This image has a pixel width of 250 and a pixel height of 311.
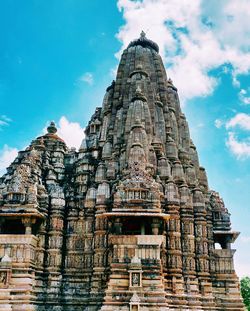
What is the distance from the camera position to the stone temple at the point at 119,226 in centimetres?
1811

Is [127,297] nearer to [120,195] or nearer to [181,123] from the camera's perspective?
[120,195]

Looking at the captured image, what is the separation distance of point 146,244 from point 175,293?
9.94 ft

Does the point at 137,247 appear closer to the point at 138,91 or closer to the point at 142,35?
the point at 138,91

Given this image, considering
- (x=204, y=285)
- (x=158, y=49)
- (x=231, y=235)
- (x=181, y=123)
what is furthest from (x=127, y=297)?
(x=158, y=49)

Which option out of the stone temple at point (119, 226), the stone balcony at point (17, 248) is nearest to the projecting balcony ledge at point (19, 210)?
the stone temple at point (119, 226)

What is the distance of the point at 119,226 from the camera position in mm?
18938

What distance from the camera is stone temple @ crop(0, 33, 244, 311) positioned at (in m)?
18.1

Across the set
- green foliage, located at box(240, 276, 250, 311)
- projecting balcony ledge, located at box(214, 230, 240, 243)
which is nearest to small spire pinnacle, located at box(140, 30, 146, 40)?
projecting balcony ledge, located at box(214, 230, 240, 243)

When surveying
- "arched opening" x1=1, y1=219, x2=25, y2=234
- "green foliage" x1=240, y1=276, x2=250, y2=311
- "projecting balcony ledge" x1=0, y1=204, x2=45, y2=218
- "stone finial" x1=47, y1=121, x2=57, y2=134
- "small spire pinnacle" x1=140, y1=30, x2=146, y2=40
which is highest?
"small spire pinnacle" x1=140, y1=30, x2=146, y2=40

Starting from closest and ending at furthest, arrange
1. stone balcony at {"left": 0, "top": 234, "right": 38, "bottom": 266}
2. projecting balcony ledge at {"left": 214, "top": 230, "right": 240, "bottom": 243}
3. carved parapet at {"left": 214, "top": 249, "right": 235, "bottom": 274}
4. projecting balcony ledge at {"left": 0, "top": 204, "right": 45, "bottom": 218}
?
stone balcony at {"left": 0, "top": 234, "right": 38, "bottom": 266} < projecting balcony ledge at {"left": 0, "top": 204, "right": 45, "bottom": 218} < carved parapet at {"left": 214, "top": 249, "right": 235, "bottom": 274} < projecting balcony ledge at {"left": 214, "top": 230, "right": 240, "bottom": 243}

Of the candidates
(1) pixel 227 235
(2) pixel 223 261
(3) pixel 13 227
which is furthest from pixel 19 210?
(1) pixel 227 235

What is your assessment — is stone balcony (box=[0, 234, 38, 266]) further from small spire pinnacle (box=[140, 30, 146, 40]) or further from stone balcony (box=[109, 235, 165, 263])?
small spire pinnacle (box=[140, 30, 146, 40])

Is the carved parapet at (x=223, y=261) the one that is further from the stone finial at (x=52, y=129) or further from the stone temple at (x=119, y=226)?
the stone finial at (x=52, y=129)

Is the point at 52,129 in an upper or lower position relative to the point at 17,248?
upper
